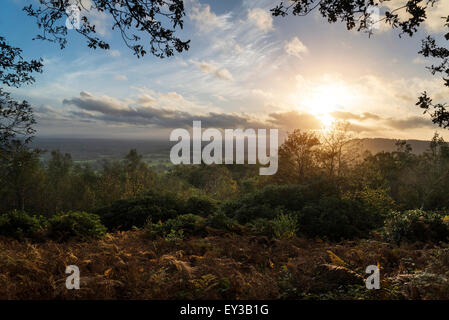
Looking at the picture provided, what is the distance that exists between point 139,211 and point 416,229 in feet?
40.3

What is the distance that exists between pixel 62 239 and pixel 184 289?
230 inches

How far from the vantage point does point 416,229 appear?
25.1ft

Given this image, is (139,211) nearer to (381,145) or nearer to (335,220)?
(335,220)

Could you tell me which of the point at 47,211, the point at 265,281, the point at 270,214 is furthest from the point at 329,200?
the point at 47,211

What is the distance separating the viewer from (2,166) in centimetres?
2620

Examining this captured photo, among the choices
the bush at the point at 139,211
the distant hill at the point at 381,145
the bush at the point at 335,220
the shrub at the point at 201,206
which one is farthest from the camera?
the distant hill at the point at 381,145

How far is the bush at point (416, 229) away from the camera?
24.6ft

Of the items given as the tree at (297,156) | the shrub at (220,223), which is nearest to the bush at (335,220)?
the shrub at (220,223)

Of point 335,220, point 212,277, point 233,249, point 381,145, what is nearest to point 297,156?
point 335,220

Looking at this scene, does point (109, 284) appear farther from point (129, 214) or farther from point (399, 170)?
point (399, 170)

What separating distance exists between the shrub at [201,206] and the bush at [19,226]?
747 cm

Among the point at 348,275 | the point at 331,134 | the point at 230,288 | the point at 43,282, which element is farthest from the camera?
the point at 331,134

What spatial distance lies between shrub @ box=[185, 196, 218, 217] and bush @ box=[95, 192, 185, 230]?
462 millimetres

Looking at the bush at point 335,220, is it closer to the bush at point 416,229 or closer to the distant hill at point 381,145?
the bush at point 416,229
